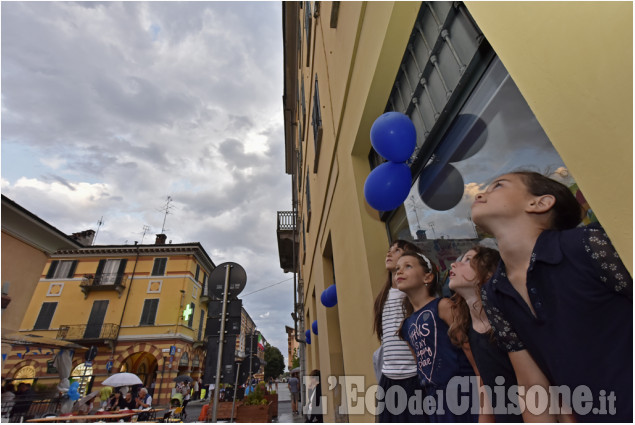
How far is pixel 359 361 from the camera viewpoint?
308cm

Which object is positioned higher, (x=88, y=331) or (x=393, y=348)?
(x=88, y=331)

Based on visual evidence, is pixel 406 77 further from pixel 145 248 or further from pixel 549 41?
pixel 145 248

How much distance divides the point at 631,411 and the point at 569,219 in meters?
0.58

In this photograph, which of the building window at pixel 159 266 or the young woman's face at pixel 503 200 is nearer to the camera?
the young woman's face at pixel 503 200

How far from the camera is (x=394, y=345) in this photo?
1894 millimetres

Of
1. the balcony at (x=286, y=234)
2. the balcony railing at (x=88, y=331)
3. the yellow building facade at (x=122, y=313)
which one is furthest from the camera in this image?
the balcony railing at (x=88, y=331)

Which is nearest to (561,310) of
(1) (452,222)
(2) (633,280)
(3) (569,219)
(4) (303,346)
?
(2) (633,280)

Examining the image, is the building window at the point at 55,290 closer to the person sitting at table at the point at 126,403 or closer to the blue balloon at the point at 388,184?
the person sitting at table at the point at 126,403

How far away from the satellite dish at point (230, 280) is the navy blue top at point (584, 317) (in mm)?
4778

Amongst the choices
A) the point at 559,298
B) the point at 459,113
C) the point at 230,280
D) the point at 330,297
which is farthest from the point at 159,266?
the point at 559,298

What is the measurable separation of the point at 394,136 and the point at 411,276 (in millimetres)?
896

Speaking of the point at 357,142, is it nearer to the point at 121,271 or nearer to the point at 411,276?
the point at 411,276

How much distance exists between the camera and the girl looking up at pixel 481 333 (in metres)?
1.20

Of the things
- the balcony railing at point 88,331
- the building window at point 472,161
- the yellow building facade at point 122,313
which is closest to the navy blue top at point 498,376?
the building window at point 472,161
